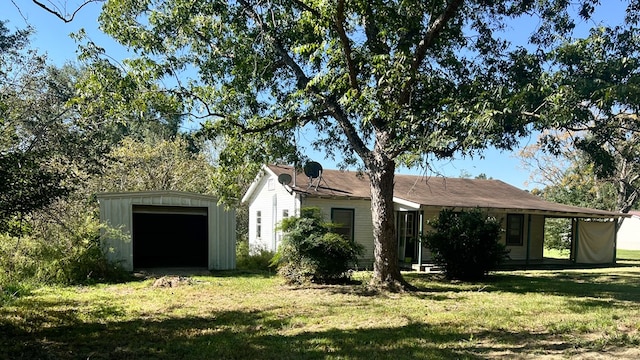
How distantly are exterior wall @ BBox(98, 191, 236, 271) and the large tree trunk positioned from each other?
6.01 m

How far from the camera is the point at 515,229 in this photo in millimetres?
19031

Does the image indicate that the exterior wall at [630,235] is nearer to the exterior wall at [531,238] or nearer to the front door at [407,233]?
the exterior wall at [531,238]

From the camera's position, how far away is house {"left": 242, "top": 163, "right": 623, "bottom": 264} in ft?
53.4

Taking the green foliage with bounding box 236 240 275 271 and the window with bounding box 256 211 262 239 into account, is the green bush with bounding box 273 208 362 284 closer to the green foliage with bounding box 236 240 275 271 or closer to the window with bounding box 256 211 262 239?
the green foliage with bounding box 236 240 275 271

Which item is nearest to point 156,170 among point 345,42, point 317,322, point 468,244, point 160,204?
point 160,204

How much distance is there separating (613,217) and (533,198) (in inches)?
126

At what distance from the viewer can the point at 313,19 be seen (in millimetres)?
8695

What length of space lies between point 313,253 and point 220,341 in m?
5.37

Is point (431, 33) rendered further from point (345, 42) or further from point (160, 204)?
point (160, 204)

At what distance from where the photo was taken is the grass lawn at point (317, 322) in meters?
5.82

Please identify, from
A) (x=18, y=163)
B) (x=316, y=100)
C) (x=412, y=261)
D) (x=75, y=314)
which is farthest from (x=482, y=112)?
(x=412, y=261)

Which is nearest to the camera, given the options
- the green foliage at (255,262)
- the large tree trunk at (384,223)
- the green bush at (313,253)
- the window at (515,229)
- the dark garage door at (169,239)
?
the large tree trunk at (384,223)

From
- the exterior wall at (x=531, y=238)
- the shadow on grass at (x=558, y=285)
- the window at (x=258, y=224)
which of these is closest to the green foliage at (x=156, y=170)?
the window at (x=258, y=224)

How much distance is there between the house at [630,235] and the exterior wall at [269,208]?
31017 millimetres
